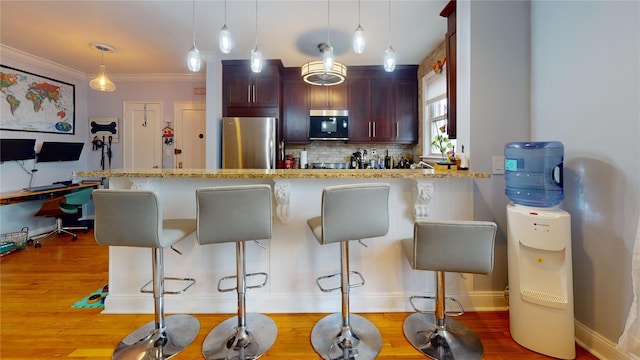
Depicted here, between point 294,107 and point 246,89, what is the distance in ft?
2.64

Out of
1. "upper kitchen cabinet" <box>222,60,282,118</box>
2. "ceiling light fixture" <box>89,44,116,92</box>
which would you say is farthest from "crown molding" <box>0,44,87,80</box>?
"upper kitchen cabinet" <box>222,60,282,118</box>

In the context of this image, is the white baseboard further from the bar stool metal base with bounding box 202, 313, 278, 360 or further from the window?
the window

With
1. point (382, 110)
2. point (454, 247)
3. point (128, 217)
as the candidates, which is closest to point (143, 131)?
point (128, 217)

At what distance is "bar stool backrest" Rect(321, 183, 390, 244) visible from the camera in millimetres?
1441

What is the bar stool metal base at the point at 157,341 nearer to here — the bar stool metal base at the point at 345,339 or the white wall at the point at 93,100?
the bar stool metal base at the point at 345,339

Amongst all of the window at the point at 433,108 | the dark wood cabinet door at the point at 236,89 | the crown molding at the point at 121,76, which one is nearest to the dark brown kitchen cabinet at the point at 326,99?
the dark wood cabinet door at the point at 236,89

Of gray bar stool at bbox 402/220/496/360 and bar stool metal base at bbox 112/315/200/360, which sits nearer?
gray bar stool at bbox 402/220/496/360

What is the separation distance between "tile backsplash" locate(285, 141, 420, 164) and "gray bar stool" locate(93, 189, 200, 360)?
3.11 m

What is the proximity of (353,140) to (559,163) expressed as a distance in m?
2.94

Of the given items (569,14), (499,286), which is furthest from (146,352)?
(569,14)

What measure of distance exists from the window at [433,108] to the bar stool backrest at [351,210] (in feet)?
8.22

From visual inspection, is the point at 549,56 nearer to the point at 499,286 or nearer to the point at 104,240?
the point at 499,286

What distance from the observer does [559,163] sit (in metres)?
1.64

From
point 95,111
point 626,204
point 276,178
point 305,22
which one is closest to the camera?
point 626,204
